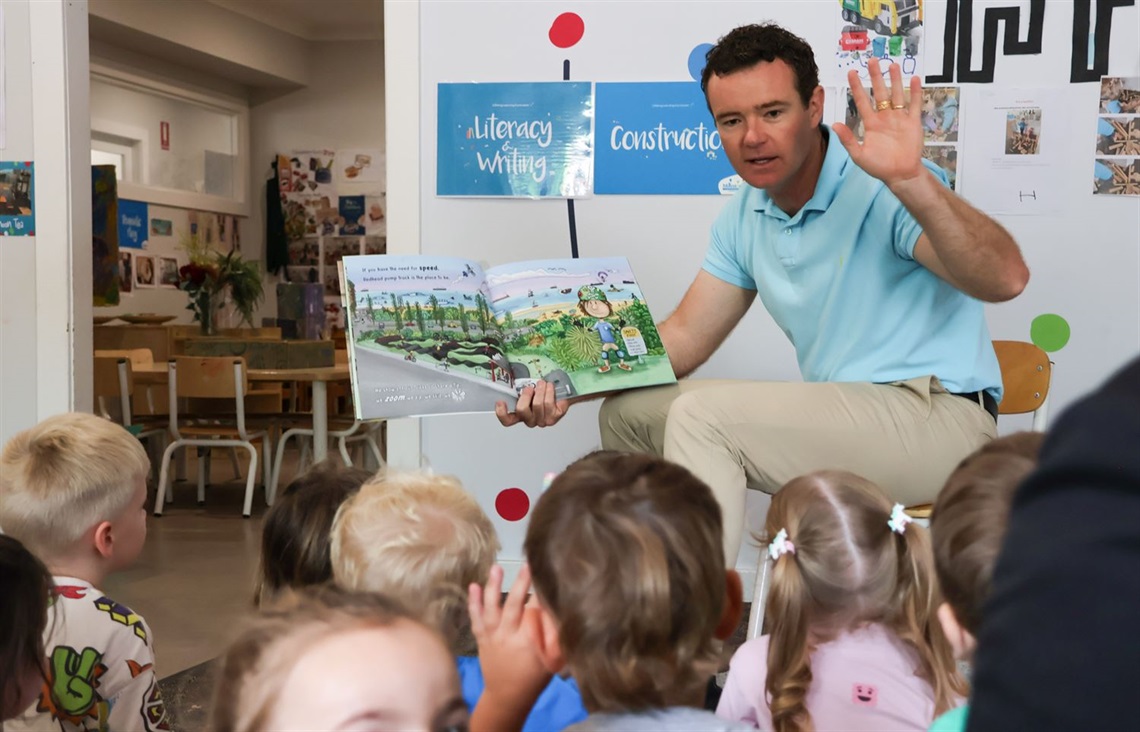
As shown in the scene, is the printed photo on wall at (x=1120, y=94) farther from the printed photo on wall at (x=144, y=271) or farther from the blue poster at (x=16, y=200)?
the printed photo on wall at (x=144, y=271)

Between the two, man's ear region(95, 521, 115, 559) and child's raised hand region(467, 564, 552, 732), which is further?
man's ear region(95, 521, 115, 559)

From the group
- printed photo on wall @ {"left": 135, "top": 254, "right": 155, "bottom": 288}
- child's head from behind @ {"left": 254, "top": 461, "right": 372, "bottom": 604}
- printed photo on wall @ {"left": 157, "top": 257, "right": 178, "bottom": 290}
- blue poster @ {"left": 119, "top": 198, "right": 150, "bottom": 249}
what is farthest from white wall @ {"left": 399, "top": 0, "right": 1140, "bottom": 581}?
printed photo on wall @ {"left": 157, "top": 257, "right": 178, "bottom": 290}

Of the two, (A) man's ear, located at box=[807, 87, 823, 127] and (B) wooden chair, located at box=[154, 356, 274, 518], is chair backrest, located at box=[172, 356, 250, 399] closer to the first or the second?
(B) wooden chair, located at box=[154, 356, 274, 518]

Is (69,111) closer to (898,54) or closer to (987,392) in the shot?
(898,54)

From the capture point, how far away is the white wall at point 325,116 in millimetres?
9641

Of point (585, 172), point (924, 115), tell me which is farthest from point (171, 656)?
point (924, 115)

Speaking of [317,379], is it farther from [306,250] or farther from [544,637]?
[306,250]

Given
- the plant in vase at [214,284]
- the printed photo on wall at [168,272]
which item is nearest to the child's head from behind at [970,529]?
the plant in vase at [214,284]

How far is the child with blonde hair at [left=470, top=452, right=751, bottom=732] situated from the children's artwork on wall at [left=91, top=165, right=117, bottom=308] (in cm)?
754

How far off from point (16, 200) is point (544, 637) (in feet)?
11.1

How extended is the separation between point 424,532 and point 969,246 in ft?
3.59

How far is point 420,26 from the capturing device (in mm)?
3455

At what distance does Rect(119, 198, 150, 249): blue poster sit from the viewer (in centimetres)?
856

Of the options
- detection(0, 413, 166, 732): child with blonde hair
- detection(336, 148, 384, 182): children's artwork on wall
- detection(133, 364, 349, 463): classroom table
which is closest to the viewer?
detection(0, 413, 166, 732): child with blonde hair
